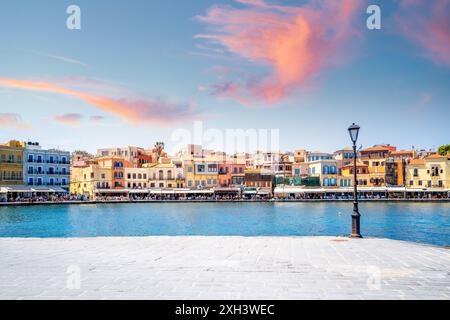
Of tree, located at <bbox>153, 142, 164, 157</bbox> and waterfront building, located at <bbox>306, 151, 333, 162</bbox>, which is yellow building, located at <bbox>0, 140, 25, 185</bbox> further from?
waterfront building, located at <bbox>306, 151, 333, 162</bbox>

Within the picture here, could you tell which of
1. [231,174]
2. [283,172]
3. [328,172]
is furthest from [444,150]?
[231,174]

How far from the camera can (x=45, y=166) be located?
Answer: 70000 millimetres

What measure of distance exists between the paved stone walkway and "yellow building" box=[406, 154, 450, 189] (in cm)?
7230

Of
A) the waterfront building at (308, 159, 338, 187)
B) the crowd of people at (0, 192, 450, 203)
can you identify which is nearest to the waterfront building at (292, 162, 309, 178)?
the waterfront building at (308, 159, 338, 187)

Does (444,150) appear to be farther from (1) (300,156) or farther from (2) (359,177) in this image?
(1) (300,156)

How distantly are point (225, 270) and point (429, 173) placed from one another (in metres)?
78.0

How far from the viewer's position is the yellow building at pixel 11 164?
64375 mm

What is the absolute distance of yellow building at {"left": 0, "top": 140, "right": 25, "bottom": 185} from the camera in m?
64.4

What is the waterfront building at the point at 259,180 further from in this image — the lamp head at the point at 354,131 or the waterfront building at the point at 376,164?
the lamp head at the point at 354,131

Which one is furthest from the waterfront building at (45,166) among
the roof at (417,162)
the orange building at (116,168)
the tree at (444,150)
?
the tree at (444,150)

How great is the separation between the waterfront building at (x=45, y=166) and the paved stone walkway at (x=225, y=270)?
2427 inches

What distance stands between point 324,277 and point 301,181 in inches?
3024
